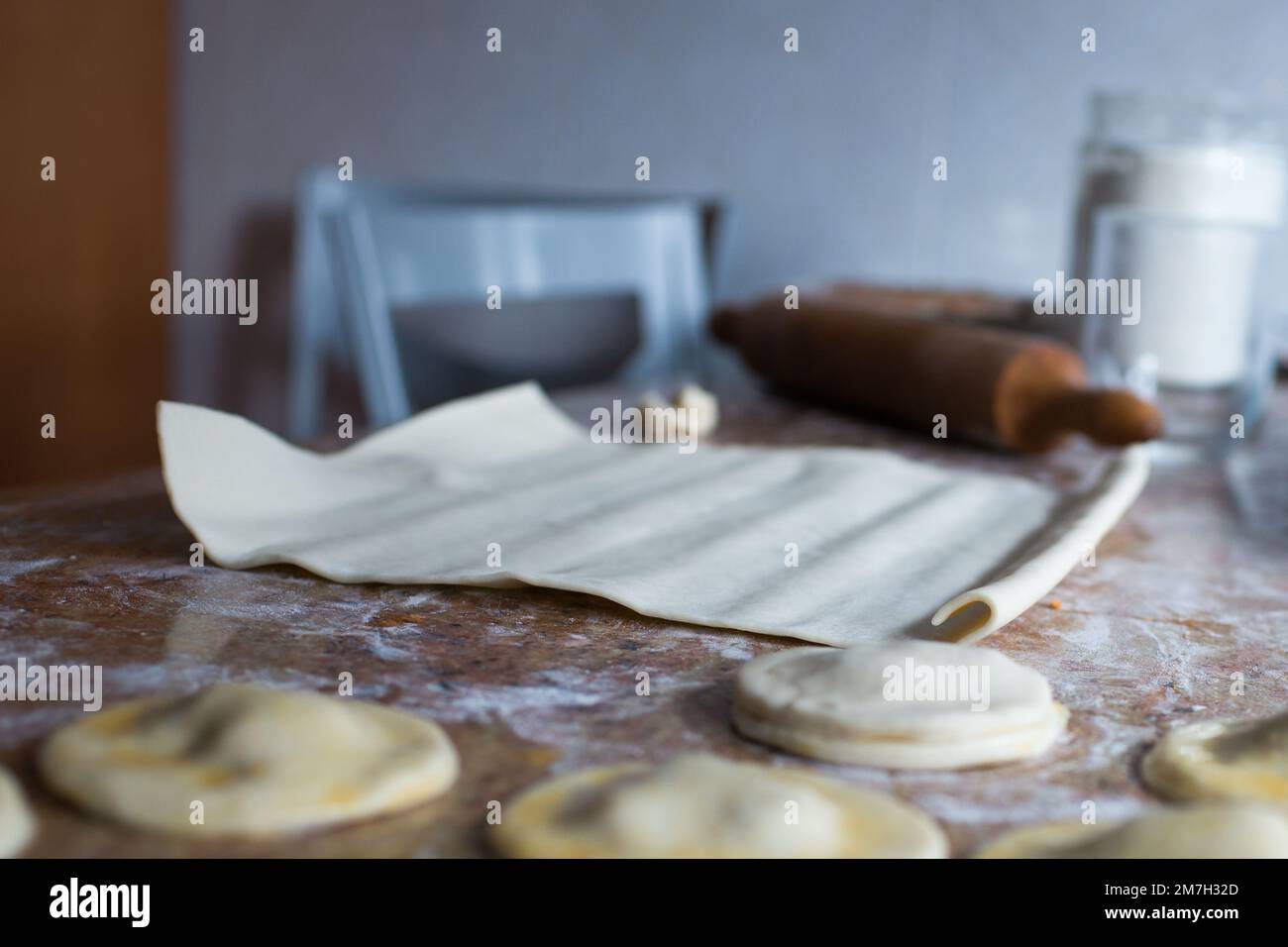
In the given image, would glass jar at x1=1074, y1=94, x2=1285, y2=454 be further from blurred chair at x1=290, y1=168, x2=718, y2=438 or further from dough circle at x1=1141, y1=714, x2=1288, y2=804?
blurred chair at x1=290, y1=168, x2=718, y2=438

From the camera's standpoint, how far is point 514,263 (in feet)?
8.57

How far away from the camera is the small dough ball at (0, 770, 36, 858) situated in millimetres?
521

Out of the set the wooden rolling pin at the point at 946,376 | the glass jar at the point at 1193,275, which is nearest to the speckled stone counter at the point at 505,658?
the wooden rolling pin at the point at 946,376

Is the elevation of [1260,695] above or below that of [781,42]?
below

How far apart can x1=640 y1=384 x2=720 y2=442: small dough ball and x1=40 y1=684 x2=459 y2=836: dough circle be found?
98 centimetres

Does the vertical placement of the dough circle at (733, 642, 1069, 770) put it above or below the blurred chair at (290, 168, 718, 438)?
below

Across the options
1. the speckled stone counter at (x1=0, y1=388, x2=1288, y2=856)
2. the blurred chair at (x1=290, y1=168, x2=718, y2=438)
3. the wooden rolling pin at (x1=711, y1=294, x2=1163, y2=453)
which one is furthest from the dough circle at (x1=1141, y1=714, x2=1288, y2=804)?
the blurred chair at (x1=290, y1=168, x2=718, y2=438)

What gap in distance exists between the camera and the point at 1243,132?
1708mm

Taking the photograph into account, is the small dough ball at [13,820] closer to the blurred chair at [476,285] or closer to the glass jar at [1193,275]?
the glass jar at [1193,275]

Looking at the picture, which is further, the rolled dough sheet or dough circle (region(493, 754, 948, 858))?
the rolled dough sheet

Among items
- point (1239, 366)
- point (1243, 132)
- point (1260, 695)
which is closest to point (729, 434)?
point (1239, 366)

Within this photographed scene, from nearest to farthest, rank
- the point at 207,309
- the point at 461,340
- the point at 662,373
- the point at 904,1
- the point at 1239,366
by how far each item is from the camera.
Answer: the point at 1239,366, the point at 461,340, the point at 904,1, the point at 662,373, the point at 207,309

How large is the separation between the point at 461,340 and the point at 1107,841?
2.09 metres

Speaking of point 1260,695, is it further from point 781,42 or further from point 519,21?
point 519,21
